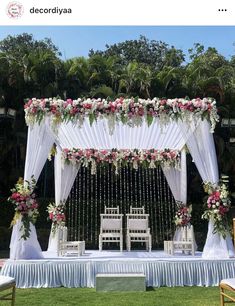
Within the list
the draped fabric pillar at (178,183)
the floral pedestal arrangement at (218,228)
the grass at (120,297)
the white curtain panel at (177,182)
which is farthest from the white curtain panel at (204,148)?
the white curtain panel at (177,182)

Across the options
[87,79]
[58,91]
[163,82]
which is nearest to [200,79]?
[163,82]

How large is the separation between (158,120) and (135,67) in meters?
7.25

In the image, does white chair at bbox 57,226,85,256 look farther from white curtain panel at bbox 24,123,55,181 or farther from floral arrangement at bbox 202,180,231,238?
floral arrangement at bbox 202,180,231,238

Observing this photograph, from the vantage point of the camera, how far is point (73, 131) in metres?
7.89

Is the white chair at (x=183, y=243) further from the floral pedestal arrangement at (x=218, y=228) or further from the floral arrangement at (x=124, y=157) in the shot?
the floral arrangement at (x=124, y=157)

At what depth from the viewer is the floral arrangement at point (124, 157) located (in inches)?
353

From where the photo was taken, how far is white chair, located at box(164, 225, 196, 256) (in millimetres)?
7438

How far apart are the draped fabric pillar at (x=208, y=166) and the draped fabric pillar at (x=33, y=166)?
2.39 m

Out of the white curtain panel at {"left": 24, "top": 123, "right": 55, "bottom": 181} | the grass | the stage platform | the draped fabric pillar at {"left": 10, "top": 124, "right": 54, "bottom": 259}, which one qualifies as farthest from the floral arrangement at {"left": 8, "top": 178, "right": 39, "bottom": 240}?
the grass

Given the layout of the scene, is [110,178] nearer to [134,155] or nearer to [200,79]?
[134,155]

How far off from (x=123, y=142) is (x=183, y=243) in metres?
2.45

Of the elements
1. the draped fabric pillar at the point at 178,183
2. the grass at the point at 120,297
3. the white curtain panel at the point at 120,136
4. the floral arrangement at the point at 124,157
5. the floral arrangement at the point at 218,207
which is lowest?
the grass at the point at 120,297

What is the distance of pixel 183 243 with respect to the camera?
743 centimetres

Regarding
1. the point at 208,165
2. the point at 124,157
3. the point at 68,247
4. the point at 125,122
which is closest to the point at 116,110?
the point at 125,122
